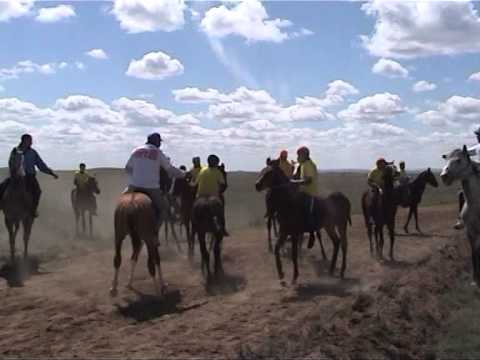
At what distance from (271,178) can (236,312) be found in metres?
3.54

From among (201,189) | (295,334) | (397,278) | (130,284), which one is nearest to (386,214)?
(397,278)

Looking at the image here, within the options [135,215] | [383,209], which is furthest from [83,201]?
[135,215]

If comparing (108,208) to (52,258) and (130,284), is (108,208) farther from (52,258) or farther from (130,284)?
(130,284)

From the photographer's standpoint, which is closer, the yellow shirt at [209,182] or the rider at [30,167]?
the yellow shirt at [209,182]

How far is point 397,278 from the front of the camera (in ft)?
44.4

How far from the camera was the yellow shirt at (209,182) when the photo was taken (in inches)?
583

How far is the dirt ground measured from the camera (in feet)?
28.6

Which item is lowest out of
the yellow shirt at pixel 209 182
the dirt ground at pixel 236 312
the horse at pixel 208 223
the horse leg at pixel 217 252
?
the dirt ground at pixel 236 312

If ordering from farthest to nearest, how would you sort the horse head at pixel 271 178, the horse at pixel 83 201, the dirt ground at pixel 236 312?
the horse at pixel 83 201, the horse head at pixel 271 178, the dirt ground at pixel 236 312

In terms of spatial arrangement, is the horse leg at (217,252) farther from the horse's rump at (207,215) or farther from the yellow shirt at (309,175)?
the yellow shirt at (309,175)

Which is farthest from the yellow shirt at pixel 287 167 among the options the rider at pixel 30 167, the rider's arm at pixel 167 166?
the rider at pixel 30 167

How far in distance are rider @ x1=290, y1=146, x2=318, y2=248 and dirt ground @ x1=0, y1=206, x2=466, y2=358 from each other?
4.51 feet

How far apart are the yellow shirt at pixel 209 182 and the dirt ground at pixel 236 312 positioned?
1.91 meters

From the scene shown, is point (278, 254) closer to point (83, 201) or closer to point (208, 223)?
point (208, 223)
